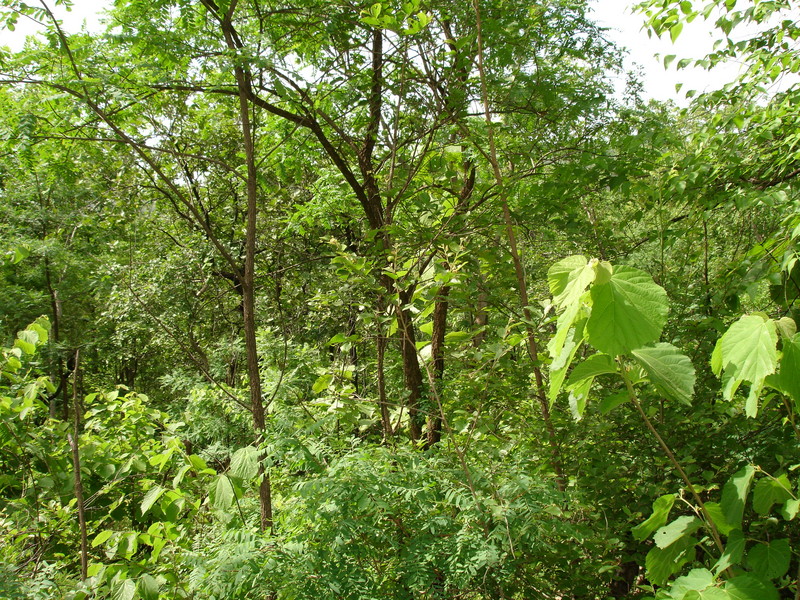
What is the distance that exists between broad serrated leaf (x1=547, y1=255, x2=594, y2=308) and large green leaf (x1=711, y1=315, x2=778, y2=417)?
24 cm

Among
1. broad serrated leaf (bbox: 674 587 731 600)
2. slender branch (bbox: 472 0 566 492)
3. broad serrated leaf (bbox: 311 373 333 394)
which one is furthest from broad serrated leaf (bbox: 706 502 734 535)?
broad serrated leaf (bbox: 311 373 333 394)

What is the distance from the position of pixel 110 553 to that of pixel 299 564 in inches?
27.6

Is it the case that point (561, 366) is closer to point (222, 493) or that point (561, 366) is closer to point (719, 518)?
point (719, 518)

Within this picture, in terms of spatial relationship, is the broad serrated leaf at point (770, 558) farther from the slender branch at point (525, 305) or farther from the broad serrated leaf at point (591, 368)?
the slender branch at point (525, 305)

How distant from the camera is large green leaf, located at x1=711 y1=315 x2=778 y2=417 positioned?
701 millimetres

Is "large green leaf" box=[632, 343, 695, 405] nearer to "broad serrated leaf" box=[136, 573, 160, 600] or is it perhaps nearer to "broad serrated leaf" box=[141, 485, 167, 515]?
"broad serrated leaf" box=[141, 485, 167, 515]

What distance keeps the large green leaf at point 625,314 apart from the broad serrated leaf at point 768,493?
550 mm

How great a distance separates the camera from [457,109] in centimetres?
297

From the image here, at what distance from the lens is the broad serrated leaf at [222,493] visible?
1.47m

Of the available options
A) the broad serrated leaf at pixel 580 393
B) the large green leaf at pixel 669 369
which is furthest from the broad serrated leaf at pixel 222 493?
the large green leaf at pixel 669 369

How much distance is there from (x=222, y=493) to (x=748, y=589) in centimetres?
125

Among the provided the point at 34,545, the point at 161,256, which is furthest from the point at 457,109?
the point at 161,256

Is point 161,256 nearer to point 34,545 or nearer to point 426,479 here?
point 34,545

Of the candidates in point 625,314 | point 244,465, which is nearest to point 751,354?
point 625,314
